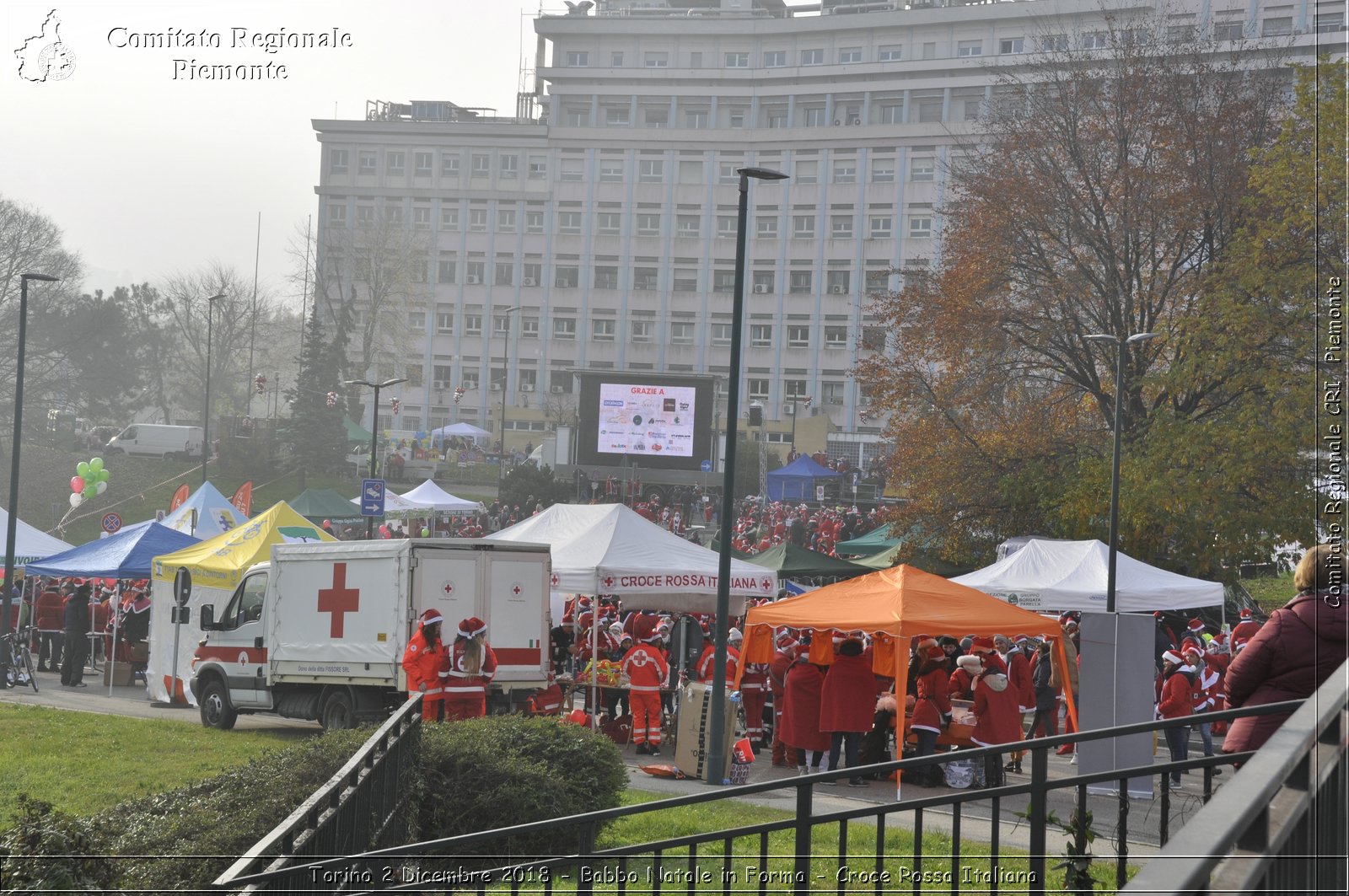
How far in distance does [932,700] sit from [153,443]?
207ft

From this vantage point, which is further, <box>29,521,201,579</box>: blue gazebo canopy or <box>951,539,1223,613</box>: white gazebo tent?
<box>29,521,201,579</box>: blue gazebo canopy

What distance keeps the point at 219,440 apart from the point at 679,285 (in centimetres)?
3676

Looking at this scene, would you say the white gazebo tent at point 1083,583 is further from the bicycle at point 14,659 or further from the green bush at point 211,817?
the bicycle at point 14,659

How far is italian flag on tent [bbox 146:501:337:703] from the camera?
72.0 feet

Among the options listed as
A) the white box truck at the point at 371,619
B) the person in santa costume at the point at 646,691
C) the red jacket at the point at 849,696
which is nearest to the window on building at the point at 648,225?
the white box truck at the point at 371,619

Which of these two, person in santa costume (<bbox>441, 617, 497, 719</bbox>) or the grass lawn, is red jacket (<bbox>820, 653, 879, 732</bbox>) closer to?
person in santa costume (<bbox>441, 617, 497, 719</bbox>)

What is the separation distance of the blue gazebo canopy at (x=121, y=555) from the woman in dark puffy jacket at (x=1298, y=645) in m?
22.4

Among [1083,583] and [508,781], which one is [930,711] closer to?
[1083,583]

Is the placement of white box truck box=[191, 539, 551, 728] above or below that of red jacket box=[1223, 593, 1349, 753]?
below

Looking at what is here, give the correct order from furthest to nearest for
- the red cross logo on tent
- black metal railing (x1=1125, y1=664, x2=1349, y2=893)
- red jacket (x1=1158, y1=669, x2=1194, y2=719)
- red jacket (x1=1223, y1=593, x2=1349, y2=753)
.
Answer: the red cross logo on tent → red jacket (x1=1158, y1=669, x2=1194, y2=719) → red jacket (x1=1223, y1=593, x2=1349, y2=753) → black metal railing (x1=1125, y1=664, x2=1349, y2=893)

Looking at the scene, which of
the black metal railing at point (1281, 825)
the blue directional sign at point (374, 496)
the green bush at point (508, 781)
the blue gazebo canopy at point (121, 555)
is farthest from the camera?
the blue directional sign at point (374, 496)

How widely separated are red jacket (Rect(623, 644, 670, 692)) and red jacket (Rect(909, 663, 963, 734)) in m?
3.40

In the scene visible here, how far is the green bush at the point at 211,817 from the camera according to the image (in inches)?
259

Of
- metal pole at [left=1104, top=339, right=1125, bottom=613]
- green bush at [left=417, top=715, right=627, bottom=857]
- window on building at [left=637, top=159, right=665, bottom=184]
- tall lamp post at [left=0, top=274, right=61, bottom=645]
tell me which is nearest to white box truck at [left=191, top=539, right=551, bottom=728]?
green bush at [left=417, top=715, right=627, bottom=857]
